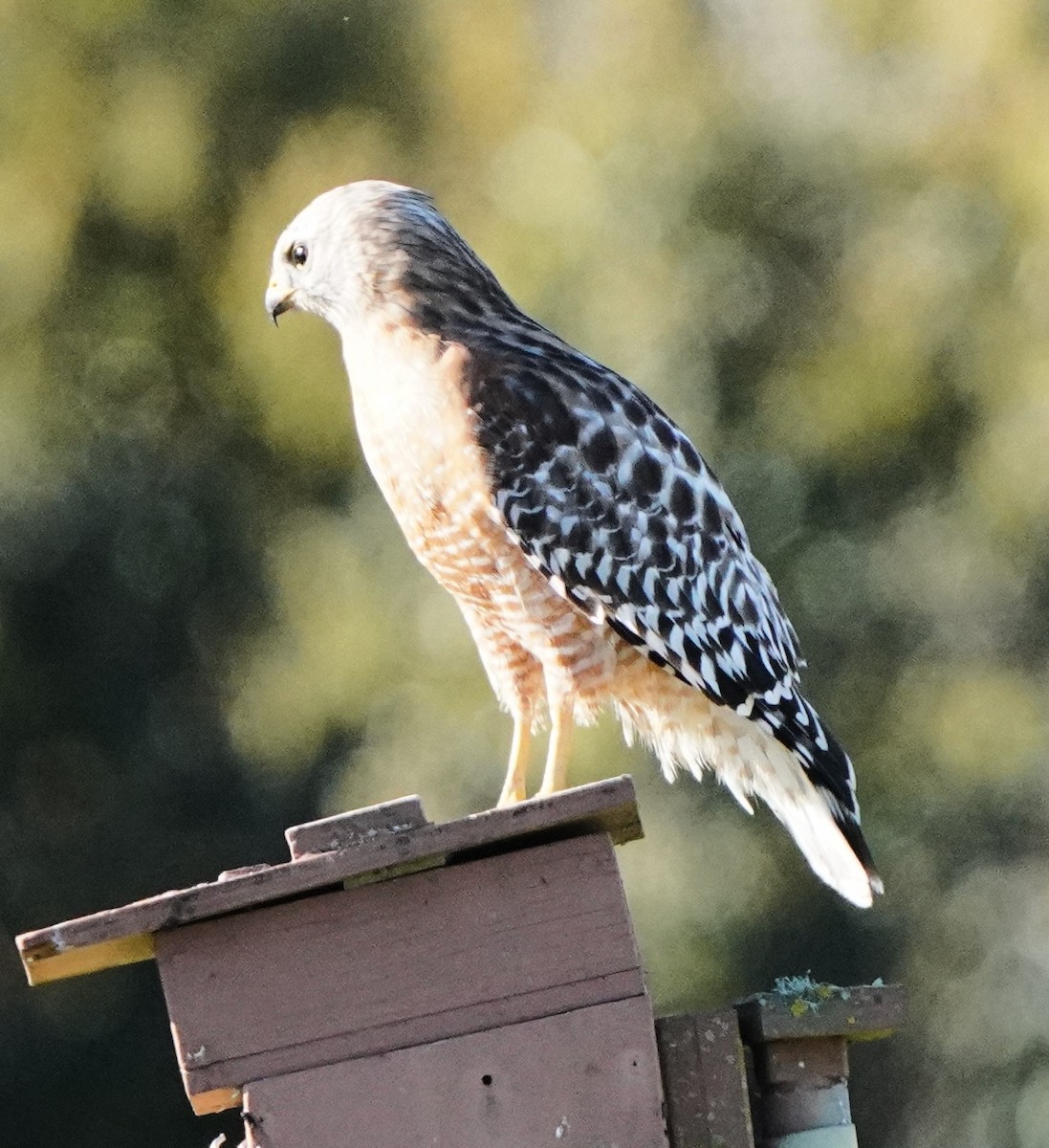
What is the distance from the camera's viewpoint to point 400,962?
3156 millimetres

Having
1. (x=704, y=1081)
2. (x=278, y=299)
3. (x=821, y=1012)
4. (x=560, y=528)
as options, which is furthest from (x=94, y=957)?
(x=278, y=299)

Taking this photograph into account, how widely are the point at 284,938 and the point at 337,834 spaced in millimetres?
195

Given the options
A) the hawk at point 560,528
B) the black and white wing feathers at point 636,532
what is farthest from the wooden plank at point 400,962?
the black and white wing feathers at point 636,532

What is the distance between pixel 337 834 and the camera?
3.08 m

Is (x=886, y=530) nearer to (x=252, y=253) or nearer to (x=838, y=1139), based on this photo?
(x=252, y=253)

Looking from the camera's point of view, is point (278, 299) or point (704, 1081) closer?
point (704, 1081)

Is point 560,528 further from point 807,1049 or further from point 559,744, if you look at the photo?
point 807,1049

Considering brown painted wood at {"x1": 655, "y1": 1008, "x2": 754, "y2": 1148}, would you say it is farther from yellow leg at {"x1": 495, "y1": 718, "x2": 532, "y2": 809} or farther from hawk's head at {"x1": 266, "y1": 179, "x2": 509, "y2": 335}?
hawk's head at {"x1": 266, "y1": 179, "x2": 509, "y2": 335}

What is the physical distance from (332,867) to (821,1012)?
81cm

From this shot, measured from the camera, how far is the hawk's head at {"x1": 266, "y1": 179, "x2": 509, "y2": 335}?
4230mm

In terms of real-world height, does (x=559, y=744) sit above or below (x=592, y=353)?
below

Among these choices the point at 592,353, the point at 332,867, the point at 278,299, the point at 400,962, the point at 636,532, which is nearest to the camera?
the point at 332,867

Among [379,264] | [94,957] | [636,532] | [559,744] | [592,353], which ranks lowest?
[94,957]

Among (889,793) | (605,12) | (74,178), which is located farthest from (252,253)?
(889,793)
